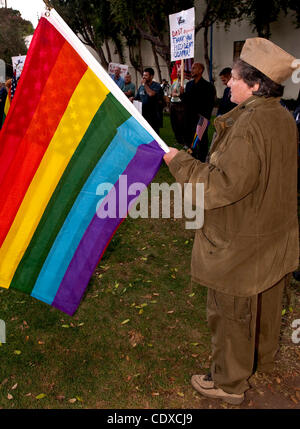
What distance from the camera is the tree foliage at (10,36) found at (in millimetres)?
33219

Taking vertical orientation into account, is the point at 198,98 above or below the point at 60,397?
above

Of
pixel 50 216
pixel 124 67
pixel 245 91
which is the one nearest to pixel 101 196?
pixel 50 216

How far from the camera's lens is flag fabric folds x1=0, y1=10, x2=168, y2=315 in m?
2.18

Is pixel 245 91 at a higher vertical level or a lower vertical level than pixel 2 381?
higher

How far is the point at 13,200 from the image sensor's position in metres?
2.32

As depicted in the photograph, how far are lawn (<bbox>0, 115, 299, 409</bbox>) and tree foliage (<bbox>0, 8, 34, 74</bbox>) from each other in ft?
105

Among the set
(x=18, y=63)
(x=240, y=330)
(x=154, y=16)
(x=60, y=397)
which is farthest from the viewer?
(x=154, y=16)

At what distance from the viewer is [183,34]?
27.7 ft

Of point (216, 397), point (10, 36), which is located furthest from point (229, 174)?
point (10, 36)

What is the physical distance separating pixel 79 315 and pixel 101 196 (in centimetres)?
191

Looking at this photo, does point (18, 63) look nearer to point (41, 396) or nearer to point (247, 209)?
point (41, 396)

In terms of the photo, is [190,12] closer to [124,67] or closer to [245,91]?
[124,67]

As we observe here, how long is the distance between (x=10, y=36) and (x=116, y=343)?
37104 millimetres

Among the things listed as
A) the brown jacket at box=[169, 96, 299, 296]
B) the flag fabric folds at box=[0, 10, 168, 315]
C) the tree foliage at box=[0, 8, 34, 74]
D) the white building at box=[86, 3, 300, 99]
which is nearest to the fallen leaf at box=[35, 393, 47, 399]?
the flag fabric folds at box=[0, 10, 168, 315]
